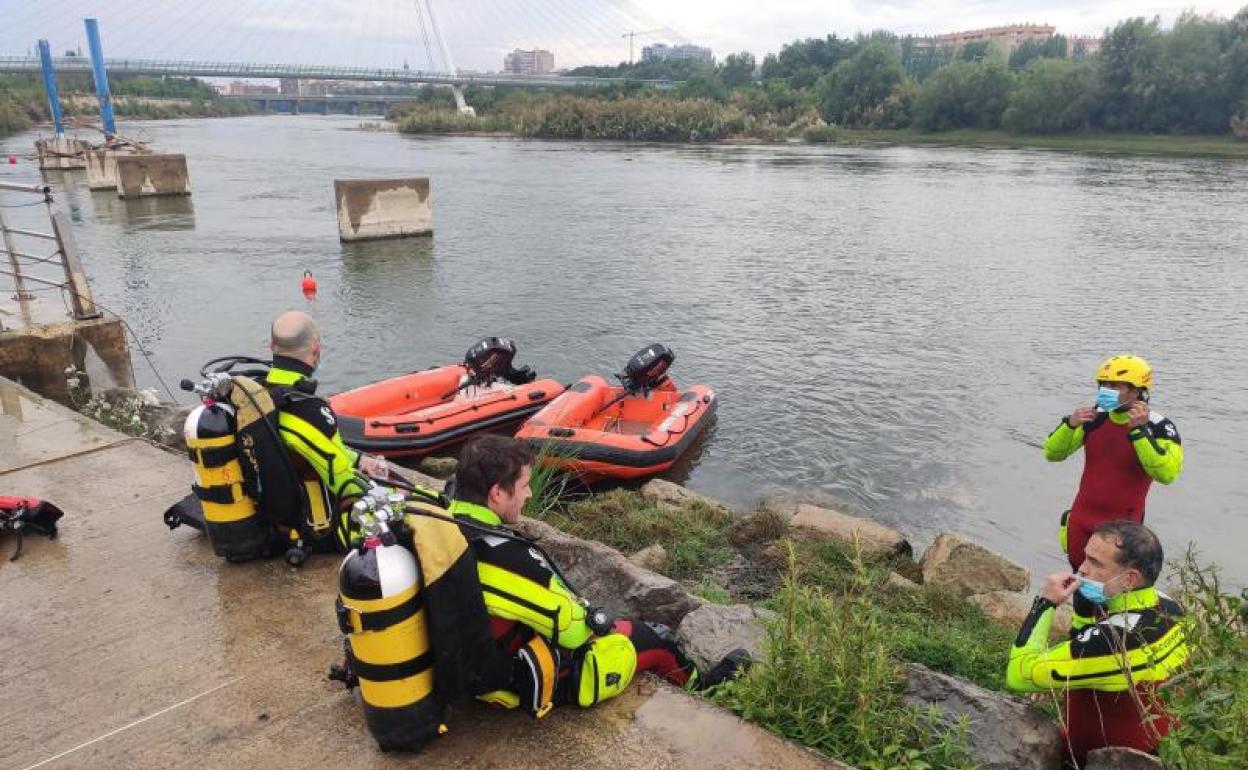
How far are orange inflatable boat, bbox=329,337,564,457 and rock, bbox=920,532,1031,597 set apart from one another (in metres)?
4.49

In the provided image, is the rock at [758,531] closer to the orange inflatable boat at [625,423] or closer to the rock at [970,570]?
the rock at [970,570]

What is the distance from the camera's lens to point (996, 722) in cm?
284

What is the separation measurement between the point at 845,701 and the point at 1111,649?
2.64 feet

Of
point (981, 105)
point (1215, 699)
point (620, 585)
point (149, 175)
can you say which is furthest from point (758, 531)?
point (981, 105)

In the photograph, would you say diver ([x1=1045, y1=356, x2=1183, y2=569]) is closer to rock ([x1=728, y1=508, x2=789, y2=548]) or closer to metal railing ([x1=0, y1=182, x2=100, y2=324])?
rock ([x1=728, y1=508, x2=789, y2=548])

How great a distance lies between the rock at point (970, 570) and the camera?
5.84m

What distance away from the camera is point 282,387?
3.43 meters

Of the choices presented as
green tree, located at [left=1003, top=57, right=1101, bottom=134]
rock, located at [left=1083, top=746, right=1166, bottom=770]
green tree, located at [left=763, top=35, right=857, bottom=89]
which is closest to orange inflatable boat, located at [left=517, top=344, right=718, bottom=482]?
rock, located at [left=1083, top=746, right=1166, bottom=770]

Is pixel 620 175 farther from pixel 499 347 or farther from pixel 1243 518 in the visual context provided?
pixel 1243 518

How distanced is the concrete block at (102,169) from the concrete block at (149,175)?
69.9 inches

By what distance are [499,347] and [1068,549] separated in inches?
245

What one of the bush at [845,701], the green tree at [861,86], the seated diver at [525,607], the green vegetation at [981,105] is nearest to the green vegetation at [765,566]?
the bush at [845,701]

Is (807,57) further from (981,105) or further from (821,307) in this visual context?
(821,307)

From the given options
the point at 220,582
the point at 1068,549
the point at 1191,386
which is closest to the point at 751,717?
the point at 220,582
